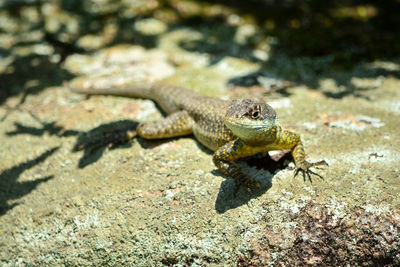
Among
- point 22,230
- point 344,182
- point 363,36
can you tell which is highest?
point 363,36

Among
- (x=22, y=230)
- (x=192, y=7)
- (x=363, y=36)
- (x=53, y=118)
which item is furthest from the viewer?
(x=192, y=7)

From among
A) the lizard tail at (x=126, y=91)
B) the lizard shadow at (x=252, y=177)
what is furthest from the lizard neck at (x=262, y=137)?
the lizard tail at (x=126, y=91)

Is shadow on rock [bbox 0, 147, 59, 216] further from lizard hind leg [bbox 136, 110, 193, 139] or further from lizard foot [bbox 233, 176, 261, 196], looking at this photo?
lizard foot [bbox 233, 176, 261, 196]

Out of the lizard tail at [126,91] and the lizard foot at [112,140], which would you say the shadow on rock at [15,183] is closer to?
the lizard foot at [112,140]

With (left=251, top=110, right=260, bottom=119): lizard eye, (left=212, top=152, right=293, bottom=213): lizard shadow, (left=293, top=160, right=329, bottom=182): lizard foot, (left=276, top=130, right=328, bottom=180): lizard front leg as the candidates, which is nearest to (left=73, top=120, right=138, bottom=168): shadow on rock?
(left=212, top=152, right=293, bottom=213): lizard shadow

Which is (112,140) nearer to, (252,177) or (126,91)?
(126,91)

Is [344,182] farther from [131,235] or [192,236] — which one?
[131,235]

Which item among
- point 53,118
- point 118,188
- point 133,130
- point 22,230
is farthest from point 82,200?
point 53,118
